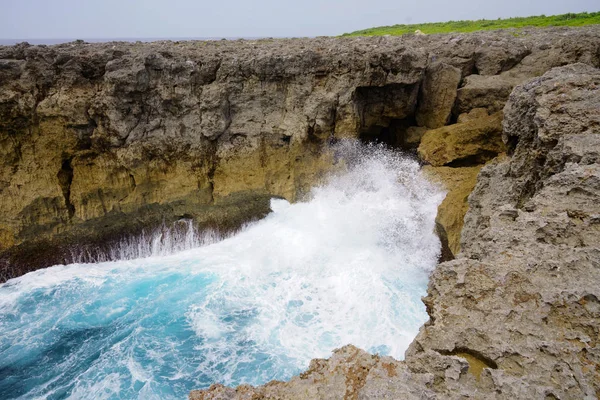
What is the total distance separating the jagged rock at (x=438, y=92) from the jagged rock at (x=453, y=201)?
3089 mm

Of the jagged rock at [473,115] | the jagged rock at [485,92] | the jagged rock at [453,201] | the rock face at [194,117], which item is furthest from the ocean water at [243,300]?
the jagged rock at [485,92]

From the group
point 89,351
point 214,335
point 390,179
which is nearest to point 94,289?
point 89,351

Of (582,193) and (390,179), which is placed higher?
(582,193)

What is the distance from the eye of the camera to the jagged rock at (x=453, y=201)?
10.5m

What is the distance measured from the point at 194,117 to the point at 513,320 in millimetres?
12384

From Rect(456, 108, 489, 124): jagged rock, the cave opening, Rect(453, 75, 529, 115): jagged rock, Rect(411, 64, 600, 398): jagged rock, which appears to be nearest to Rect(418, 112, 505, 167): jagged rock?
Rect(456, 108, 489, 124): jagged rock

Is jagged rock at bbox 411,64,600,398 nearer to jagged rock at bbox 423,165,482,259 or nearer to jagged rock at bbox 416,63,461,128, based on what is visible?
jagged rock at bbox 423,165,482,259

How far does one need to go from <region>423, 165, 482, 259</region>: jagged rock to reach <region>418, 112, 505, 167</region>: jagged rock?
1.42 feet

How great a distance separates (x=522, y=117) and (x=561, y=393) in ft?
20.7

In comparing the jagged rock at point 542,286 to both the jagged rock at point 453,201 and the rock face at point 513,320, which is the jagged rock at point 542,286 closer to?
the rock face at point 513,320

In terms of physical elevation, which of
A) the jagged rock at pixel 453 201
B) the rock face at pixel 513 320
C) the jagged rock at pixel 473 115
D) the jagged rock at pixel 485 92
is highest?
the jagged rock at pixel 485 92

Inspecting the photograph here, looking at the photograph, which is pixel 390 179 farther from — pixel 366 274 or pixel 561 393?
pixel 561 393

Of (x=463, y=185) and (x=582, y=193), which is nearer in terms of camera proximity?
(x=582, y=193)

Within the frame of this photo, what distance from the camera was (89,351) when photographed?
387 inches
